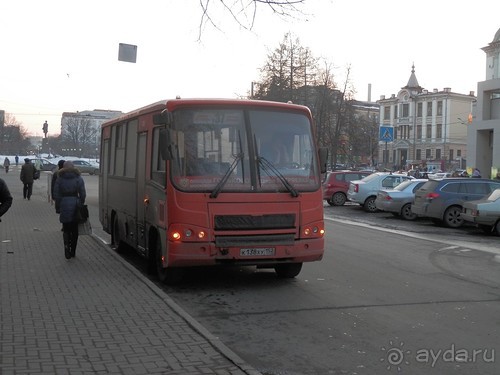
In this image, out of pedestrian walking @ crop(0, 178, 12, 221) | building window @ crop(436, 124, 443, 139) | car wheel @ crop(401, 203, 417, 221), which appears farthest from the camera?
building window @ crop(436, 124, 443, 139)

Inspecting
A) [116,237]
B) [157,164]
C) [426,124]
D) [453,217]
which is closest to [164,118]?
[157,164]

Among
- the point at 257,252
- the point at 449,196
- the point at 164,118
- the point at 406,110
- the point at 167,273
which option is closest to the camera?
the point at 164,118

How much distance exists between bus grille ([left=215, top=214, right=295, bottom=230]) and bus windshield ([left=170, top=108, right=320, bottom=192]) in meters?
0.37

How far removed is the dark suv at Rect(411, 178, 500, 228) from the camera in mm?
19297

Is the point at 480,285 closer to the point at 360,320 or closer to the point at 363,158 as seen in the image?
the point at 360,320

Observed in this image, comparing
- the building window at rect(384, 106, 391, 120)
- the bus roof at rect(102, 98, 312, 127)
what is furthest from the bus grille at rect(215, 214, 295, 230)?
the building window at rect(384, 106, 391, 120)

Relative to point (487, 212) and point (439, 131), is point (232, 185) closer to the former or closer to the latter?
point (487, 212)

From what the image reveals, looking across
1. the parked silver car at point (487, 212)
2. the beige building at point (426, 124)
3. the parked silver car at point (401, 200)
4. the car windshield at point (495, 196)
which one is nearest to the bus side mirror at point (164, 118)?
the parked silver car at point (487, 212)

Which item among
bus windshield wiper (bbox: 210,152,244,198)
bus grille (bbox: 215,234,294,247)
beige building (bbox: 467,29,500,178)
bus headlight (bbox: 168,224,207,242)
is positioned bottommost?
bus grille (bbox: 215,234,294,247)

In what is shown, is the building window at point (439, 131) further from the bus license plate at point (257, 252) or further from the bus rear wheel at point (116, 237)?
the bus license plate at point (257, 252)

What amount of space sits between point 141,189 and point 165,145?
1833 millimetres

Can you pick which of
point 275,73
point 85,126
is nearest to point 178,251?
point 275,73

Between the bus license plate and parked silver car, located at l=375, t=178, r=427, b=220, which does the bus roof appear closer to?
the bus license plate

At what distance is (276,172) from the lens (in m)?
8.70
